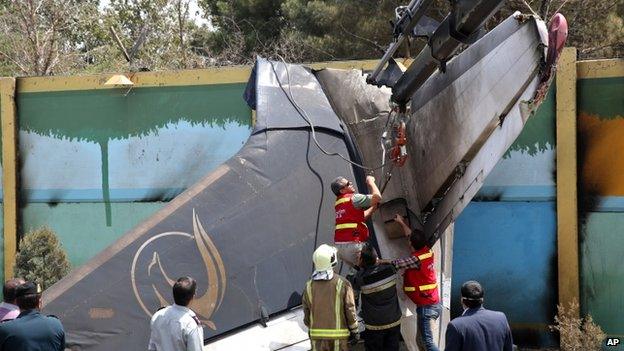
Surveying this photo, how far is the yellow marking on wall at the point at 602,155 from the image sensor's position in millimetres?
10484

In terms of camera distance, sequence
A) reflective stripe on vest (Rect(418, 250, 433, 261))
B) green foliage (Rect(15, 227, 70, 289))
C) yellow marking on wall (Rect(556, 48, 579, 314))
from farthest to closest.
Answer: green foliage (Rect(15, 227, 70, 289)), yellow marking on wall (Rect(556, 48, 579, 314)), reflective stripe on vest (Rect(418, 250, 433, 261))

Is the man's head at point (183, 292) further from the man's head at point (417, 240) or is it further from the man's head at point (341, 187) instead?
the man's head at point (417, 240)

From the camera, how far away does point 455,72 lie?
8.28 metres

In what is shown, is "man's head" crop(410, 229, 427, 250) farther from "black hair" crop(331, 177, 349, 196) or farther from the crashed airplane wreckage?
"black hair" crop(331, 177, 349, 196)

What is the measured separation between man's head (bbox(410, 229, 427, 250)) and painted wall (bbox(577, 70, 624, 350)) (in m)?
3.54

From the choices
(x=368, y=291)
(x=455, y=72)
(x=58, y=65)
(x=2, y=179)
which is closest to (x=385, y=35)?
(x=58, y=65)

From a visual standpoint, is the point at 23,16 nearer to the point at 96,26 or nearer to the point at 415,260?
the point at 96,26

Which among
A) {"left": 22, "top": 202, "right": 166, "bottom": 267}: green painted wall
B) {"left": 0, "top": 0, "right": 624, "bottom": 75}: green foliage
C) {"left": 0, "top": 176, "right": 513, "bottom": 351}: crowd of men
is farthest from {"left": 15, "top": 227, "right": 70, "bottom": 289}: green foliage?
{"left": 0, "top": 176, "right": 513, "bottom": 351}: crowd of men

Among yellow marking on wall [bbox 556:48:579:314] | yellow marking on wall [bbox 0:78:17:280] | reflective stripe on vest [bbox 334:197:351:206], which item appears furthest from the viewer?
yellow marking on wall [bbox 0:78:17:280]

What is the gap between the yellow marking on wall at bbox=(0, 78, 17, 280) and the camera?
1270 cm

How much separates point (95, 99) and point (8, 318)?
6657 mm

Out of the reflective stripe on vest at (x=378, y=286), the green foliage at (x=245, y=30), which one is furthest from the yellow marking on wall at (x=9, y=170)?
the reflective stripe on vest at (x=378, y=286)

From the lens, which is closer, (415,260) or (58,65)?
(415,260)

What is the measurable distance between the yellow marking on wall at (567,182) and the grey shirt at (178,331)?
21.0 feet
